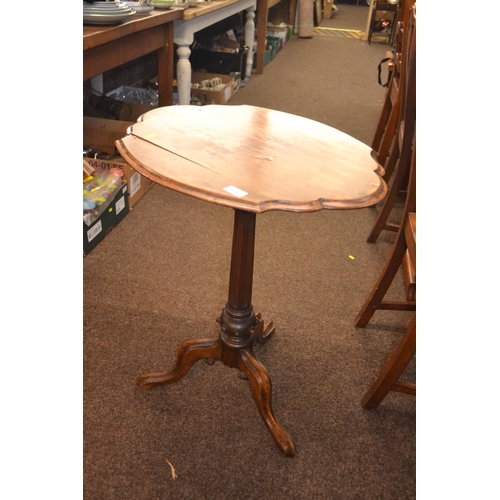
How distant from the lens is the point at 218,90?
359 centimetres

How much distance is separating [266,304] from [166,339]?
16.8 inches

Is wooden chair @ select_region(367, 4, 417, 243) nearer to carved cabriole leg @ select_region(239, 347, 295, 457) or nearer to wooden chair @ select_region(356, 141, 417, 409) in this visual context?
wooden chair @ select_region(356, 141, 417, 409)

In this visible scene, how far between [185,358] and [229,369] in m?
0.21

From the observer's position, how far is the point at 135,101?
130 inches

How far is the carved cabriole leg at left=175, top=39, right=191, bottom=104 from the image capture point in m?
2.77

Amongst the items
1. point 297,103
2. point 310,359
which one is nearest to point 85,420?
point 310,359

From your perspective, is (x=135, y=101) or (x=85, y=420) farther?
(x=135, y=101)

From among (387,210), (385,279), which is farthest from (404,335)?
(387,210)

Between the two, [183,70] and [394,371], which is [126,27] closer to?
[183,70]

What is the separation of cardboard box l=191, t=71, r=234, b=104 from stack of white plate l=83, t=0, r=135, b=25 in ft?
5.08

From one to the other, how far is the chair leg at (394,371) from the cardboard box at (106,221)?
124cm

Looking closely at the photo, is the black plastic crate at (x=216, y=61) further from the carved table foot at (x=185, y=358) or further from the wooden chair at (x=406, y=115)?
the carved table foot at (x=185, y=358)
